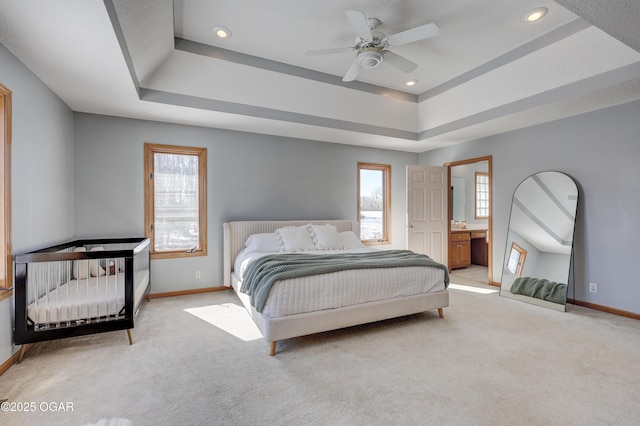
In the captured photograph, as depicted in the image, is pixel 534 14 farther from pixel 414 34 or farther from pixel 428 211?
pixel 428 211

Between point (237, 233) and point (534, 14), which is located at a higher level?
point (534, 14)

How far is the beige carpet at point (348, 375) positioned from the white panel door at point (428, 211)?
2274mm

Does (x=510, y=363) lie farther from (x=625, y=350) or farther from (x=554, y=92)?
(x=554, y=92)

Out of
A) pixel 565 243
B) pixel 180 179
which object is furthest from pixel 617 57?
pixel 180 179

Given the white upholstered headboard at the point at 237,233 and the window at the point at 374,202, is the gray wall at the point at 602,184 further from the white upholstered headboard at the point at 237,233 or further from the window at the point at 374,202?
the white upholstered headboard at the point at 237,233

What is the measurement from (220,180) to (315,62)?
2156 mm

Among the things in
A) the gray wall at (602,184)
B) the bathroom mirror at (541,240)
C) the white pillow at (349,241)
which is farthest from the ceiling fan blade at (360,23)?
the bathroom mirror at (541,240)

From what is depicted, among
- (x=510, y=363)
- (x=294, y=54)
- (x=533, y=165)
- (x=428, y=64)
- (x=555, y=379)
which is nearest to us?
(x=555, y=379)

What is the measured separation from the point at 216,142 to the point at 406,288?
11.0 ft

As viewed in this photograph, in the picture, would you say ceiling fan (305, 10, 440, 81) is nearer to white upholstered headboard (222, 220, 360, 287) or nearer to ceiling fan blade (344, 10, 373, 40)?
ceiling fan blade (344, 10, 373, 40)

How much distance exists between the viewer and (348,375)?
Answer: 220cm

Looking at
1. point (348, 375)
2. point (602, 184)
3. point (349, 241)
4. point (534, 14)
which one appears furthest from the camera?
point (349, 241)

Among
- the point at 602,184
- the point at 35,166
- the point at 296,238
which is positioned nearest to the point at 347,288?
the point at 296,238

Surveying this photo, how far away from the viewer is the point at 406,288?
3.13 meters
